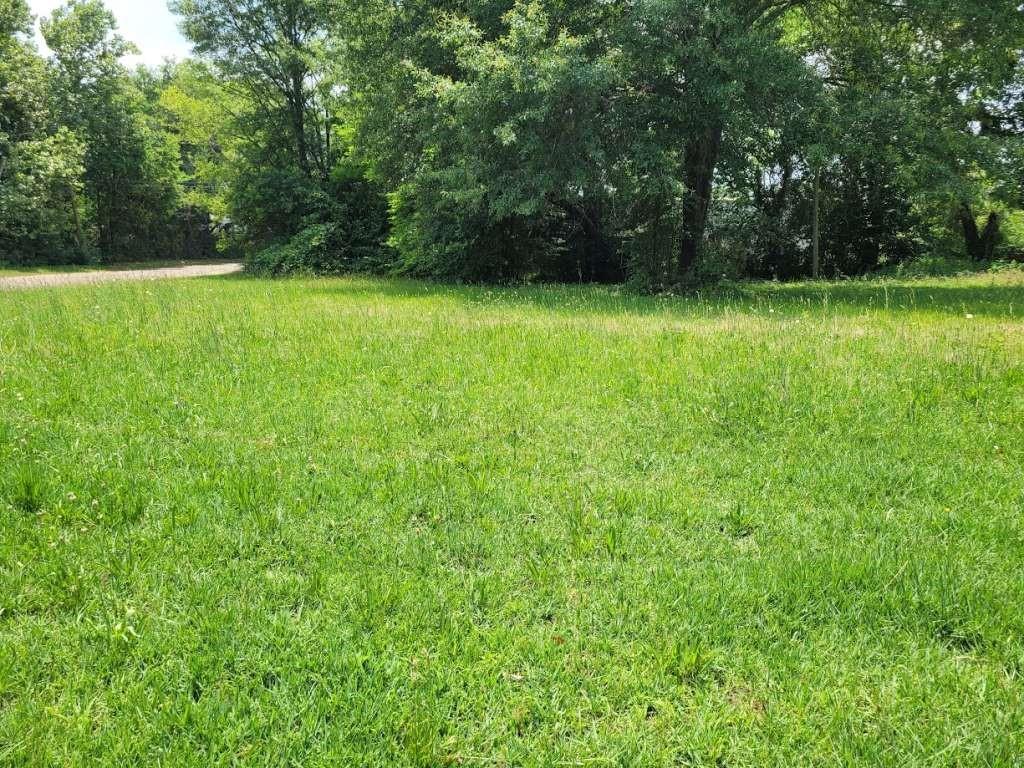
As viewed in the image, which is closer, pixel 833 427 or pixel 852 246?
pixel 833 427

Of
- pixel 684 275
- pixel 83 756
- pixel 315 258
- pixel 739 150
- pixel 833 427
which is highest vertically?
pixel 739 150

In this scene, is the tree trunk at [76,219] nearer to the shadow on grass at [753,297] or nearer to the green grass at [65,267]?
the green grass at [65,267]

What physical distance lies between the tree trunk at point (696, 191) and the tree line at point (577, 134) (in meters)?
0.04

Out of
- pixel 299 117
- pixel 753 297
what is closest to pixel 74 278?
pixel 299 117

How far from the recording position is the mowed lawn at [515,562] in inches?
79.4

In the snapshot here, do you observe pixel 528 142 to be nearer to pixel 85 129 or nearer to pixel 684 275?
pixel 684 275

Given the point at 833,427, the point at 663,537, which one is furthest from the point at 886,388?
the point at 663,537

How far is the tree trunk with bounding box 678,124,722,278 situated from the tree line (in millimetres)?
45

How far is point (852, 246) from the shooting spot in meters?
19.6

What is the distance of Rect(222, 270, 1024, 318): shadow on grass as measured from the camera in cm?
1017

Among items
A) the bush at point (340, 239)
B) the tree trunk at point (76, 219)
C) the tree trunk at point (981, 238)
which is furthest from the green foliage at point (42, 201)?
the tree trunk at point (981, 238)

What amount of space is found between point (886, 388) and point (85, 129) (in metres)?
36.8

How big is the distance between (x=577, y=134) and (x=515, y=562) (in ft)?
36.2

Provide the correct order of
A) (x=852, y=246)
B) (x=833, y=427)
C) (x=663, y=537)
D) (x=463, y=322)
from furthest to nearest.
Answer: (x=852, y=246) → (x=463, y=322) → (x=833, y=427) → (x=663, y=537)
